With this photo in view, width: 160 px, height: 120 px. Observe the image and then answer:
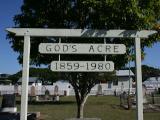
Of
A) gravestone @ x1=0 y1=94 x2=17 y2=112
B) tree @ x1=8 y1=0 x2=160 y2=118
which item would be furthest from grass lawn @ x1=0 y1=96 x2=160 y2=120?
tree @ x1=8 y1=0 x2=160 y2=118

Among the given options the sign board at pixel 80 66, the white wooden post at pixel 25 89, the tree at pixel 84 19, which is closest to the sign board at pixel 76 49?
the sign board at pixel 80 66

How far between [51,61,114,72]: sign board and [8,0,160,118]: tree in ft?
8.30

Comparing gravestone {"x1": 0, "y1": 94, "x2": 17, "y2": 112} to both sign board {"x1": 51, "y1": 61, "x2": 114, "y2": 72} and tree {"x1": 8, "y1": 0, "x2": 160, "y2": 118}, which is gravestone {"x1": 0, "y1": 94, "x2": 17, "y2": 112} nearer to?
tree {"x1": 8, "y1": 0, "x2": 160, "y2": 118}

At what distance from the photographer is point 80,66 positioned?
10.9 metres

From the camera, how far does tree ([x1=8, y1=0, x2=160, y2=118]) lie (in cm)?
1295

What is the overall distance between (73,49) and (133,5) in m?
2.80

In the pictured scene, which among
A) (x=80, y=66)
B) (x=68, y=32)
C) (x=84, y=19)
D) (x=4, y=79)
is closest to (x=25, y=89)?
(x=80, y=66)

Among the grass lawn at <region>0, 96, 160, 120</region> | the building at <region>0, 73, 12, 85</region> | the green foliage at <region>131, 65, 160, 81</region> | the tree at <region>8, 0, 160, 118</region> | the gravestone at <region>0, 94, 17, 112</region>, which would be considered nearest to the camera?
the tree at <region>8, 0, 160, 118</region>

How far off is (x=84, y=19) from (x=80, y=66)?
167 inches

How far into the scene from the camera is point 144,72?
116 meters

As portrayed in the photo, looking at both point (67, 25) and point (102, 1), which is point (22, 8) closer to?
point (67, 25)

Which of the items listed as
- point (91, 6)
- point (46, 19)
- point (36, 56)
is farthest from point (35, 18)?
point (91, 6)

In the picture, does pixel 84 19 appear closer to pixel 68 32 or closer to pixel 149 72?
pixel 68 32

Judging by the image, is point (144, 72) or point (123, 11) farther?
point (144, 72)
